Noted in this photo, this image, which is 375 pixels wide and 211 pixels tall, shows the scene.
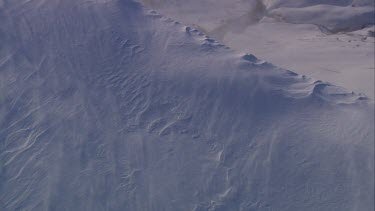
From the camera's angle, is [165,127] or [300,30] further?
[300,30]

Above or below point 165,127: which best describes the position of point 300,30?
above

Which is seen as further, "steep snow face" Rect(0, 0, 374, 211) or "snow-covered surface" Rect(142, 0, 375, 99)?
"snow-covered surface" Rect(142, 0, 375, 99)

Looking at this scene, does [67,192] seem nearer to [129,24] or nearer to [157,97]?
[157,97]

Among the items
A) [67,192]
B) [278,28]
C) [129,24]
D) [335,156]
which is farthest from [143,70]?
[335,156]

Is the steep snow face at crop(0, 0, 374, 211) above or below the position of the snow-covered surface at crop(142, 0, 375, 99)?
below
